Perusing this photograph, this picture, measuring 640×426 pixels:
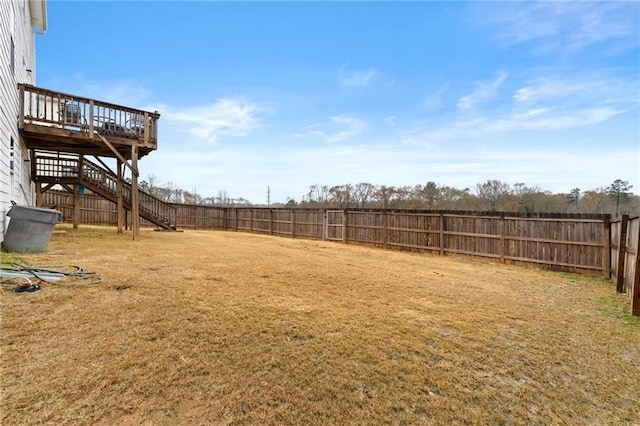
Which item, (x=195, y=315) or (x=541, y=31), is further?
(x=541, y=31)

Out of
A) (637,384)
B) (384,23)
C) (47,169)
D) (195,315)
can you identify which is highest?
(384,23)

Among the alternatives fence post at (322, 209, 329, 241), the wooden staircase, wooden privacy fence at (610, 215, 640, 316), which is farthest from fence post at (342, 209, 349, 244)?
wooden privacy fence at (610, 215, 640, 316)

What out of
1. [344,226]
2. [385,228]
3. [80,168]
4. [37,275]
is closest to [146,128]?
[80,168]

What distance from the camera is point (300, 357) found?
2.65 meters

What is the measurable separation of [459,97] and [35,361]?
1768 cm

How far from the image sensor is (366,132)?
835 inches

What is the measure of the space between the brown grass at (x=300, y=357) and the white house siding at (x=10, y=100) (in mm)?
2823

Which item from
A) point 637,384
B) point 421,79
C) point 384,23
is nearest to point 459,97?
point 421,79

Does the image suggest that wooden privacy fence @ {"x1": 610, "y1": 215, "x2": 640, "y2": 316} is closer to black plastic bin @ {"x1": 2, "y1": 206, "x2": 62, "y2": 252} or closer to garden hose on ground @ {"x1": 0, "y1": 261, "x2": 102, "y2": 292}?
garden hose on ground @ {"x1": 0, "y1": 261, "x2": 102, "y2": 292}

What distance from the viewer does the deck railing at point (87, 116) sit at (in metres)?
8.46

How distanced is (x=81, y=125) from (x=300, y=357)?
1041 cm

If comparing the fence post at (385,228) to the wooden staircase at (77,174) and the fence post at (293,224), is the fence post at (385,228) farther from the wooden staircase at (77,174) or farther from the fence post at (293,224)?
the wooden staircase at (77,174)

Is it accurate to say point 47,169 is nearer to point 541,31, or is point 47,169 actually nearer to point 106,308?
point 106,308

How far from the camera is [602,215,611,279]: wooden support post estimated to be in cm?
728
